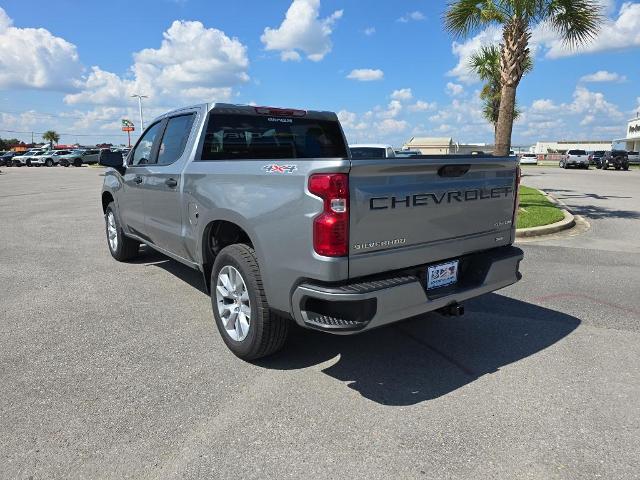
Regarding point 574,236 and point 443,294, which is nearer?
point 443,294

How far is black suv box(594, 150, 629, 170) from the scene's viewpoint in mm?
40072

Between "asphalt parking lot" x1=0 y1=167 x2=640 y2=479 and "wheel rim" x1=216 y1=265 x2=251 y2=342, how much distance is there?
0.81ft

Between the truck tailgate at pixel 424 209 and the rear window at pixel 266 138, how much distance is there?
1.93 m

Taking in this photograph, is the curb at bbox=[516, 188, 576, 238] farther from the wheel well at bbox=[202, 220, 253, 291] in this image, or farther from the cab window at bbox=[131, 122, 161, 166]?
the cab window at bbox=[131, 122, 161, 166]

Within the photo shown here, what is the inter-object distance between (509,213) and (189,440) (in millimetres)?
2953

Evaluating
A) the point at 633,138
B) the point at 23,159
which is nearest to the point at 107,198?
the point at 23,159

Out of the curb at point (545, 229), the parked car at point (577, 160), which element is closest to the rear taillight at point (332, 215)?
the curb at point (545, 229)

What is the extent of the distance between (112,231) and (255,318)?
438 cm

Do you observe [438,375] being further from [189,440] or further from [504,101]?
[504,101]

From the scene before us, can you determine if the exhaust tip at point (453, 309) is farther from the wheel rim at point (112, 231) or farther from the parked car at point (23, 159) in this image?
the parked car at point (23, 159)

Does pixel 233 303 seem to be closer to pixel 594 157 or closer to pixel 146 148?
pixel 146 148

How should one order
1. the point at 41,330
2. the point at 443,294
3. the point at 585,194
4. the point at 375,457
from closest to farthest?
the point at 375,457, the point at 443,294, the point at 41,330, the point at 585,194

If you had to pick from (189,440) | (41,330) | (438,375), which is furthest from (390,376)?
(41,330)

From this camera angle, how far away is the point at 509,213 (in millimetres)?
4035
